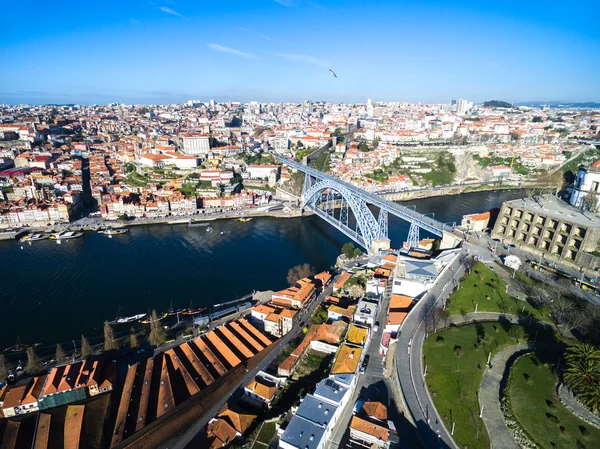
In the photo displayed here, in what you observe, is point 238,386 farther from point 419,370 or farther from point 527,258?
point 527,258

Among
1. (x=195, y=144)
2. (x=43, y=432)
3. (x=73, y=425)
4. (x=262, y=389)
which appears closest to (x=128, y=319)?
(x=73, y=425)

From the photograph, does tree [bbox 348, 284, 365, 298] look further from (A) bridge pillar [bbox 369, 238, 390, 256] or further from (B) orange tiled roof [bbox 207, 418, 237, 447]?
(B) orange tiled roof [bbox 207, 418, 237, 447]

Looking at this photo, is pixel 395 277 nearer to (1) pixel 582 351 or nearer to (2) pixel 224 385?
(1) pixel 582 351

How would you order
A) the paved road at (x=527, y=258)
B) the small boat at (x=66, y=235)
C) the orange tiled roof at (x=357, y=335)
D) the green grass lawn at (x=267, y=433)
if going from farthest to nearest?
the small boat at (x=66, y=235) < the paved road at (x=527, y=258) < the orange tiled roof at (x=357, y=335) < the green grass lawn at (x=267, y=433)

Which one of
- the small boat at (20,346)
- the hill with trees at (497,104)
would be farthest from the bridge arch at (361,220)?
the hill with trees at (497,104)

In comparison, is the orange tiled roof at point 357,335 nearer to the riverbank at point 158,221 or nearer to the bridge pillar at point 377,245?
the bridge pillar at point 377,245

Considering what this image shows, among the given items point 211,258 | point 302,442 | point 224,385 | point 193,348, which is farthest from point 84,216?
point 302,442
